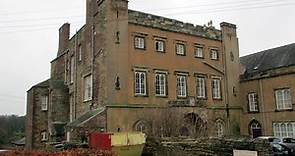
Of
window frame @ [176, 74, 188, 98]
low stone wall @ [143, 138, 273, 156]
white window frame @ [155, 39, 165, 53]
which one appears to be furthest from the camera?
window frame @ [176, 74, 188, 98]

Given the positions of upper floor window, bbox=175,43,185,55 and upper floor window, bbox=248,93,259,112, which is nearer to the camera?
upper floor window, bbox=175,43,185,55

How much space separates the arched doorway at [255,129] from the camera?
3647cm

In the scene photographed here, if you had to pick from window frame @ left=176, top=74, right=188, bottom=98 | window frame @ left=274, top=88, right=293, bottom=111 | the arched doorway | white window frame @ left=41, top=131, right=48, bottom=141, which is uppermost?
window frame @ left=176, top=74, right=188, bottom=98

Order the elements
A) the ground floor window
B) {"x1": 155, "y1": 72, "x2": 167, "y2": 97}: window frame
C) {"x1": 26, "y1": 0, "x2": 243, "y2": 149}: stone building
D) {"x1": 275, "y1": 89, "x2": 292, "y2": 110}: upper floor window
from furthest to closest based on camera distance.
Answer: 1. {"x1": 275, "y1": 89, "x2": 292, "y2": 110}: upper floor window
2. {"x1": 155, "y1": 72, "x2": 167, "y2": 97}: window frame
3. the ground floor window
4. {"x1": 26, "y1": 0, "x2": 243, "y2": 149}: stone building

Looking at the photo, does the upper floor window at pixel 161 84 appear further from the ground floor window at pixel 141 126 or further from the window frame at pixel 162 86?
the ground floor window at pixel 141 126

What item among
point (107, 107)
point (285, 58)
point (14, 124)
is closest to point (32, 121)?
point (107, 107)

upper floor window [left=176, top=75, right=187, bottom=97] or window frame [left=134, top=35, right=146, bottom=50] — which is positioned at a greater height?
window frame [left=134, top=35, right=146, bottom=50]

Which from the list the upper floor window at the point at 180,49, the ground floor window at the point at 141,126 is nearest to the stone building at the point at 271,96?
the upper floor window at the point at 180,49

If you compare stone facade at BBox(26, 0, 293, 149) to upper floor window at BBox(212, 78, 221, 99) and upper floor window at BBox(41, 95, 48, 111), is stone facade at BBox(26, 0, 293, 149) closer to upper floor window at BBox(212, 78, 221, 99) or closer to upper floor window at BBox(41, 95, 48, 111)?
upper floor window at BBox(212, 78, 221, 99)

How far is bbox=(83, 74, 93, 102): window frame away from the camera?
108 ft

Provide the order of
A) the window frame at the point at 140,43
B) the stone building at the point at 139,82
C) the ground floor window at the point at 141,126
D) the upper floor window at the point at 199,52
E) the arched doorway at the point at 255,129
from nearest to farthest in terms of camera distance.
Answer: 1. the stone building at the point at 139,82
2. the ground floor window at the point at 141,126
3. the window frame at the point at 140,43
4. the upper floor window at the point at 199,52
5. the arched doorway at the point at 255,129

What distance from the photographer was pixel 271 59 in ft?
129

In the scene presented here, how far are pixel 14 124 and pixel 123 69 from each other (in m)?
65.6

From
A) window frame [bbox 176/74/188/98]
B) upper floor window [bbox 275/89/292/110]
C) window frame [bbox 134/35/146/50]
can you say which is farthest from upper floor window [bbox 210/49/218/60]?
window frame [bbox 134/35/146/50]
